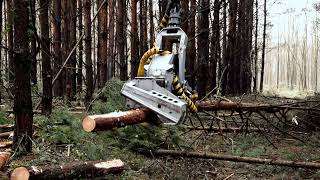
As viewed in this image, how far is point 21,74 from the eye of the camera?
4902 millimetres

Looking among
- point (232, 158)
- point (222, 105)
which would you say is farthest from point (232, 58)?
point (232, 158)

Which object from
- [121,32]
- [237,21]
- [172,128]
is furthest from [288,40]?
[172,128]

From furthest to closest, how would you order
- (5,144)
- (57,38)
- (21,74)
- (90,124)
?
(57,38), (5,144), (21,74), (90,124)

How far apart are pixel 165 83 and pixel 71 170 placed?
164 centimetres

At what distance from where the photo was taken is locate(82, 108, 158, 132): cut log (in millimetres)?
4207

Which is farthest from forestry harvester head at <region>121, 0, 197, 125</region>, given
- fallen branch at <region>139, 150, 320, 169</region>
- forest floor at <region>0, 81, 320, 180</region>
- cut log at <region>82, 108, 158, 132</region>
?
fallen branch at <region>139, 150, 320, 169</region>

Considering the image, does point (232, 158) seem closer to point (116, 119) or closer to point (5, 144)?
point (116, 119)

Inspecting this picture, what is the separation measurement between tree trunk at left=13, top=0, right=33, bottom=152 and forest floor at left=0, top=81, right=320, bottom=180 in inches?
17.1

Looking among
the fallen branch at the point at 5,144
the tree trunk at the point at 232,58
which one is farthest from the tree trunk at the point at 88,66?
the tree trunk at the point at 232,58

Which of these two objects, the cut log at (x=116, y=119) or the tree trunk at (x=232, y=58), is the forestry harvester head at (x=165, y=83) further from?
the tree trunk at (x=232, y=58)

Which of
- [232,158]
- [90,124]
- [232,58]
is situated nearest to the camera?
[90,124]

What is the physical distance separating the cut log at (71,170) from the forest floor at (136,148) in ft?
0.46

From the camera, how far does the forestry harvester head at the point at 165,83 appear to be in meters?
4.54

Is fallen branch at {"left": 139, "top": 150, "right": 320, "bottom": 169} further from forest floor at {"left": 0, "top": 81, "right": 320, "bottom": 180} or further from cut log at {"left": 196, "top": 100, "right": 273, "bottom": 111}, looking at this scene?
cut log at {"left": 196, "top": 100, "right": 273, "bottom": 111}
